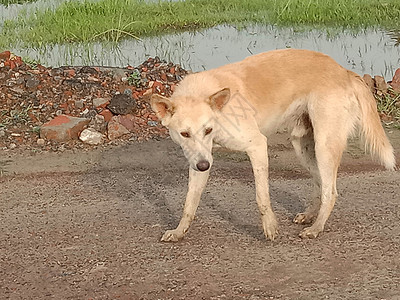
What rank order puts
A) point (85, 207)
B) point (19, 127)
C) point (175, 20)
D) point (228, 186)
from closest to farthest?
1. point (85, 207)
2. point (228, 186)
3. point (19, 127)
4. point (175, 20)

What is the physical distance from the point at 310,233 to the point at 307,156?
0.85 m

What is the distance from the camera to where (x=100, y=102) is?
10367mm

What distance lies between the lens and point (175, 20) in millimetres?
17703

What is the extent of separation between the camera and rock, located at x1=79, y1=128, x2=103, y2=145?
A: 9461mm

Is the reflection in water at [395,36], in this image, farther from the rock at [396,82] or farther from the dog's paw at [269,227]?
the dog's paw at [269,227]

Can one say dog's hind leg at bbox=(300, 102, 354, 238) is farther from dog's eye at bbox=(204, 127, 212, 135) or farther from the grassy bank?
the grassy bank

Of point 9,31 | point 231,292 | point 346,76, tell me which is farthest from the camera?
point 9,31

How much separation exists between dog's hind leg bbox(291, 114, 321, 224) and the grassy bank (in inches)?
359

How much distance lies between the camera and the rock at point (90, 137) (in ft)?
Result: 31.0

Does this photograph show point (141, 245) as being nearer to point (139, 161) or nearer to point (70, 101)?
point (139, 161)

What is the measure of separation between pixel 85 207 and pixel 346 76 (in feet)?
8.79

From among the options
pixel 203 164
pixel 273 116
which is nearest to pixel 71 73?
pixel 273 116

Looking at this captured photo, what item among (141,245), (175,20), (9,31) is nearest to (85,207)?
(141,245)

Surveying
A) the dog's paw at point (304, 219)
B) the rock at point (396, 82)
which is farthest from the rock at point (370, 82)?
the dog's paw at point (304, 219)
